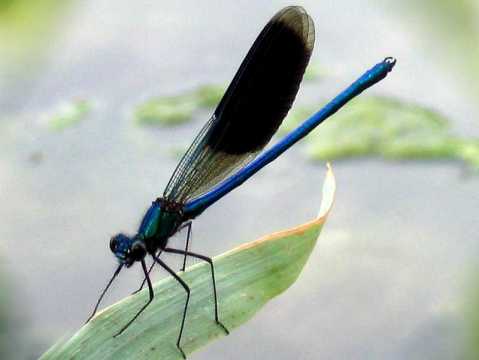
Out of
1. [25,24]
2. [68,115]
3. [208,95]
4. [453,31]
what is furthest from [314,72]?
[25,24]

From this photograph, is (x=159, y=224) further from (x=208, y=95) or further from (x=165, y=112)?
(x=208, y=95)

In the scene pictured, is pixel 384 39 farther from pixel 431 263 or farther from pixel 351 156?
pixel 431 263

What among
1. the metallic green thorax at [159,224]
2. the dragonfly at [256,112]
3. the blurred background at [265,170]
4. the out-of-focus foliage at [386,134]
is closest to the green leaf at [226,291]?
the metallic green thorax at [159,224]

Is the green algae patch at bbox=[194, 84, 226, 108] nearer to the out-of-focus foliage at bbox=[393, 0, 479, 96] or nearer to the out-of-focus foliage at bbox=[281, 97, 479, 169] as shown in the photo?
the out-of-focus foliage at bbox=[281, 97, 479, 169]

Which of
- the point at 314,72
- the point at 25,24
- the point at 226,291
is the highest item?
the point at 25,24

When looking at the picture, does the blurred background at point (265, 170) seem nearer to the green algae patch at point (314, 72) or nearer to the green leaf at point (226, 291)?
the green algae patch at point (314, 72)

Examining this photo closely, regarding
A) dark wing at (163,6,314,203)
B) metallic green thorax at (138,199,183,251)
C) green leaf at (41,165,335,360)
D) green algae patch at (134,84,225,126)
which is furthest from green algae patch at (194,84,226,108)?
green leaf at (41,165,335,360)

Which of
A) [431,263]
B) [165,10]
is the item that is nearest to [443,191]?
[431,263]
